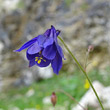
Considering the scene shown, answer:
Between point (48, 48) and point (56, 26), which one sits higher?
point (56, 26)

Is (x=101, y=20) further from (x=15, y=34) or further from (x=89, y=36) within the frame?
(x=15, y=34)

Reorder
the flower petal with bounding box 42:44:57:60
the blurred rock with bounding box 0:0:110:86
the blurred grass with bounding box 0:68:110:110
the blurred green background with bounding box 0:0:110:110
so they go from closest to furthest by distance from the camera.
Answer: the flower petal with bounding box 42:44:57:60 < the blurred grass with bounding box 0:68:110:110 < the blurred green background with bounding box 0:0:110:110 < the blurred rock with bounding box 0:0:110:86

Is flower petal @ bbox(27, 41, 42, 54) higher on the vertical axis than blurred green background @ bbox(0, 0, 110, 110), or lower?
lower

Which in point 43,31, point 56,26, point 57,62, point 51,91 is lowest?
point 57,62

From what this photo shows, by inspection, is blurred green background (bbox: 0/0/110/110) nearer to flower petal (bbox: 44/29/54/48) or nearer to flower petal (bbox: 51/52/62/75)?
flower petal (bbox: 51/52/62/75)

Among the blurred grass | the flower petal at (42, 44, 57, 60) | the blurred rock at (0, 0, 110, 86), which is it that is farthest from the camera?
the blurred rock at (0, 0, 110, 86)

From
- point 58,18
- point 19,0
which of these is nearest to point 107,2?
point 58,18

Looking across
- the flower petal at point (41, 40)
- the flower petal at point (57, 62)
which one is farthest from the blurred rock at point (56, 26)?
the flower petal at point (41, 40)

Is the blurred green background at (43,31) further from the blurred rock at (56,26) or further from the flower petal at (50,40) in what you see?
the flower petal at (50,40)

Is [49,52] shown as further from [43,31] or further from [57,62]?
[43,31]

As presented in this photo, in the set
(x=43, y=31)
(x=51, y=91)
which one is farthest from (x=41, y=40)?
(x=43, y=31)

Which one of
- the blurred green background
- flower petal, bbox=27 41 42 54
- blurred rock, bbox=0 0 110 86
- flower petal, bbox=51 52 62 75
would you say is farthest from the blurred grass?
flower petal, bbox=27 41 42 54
